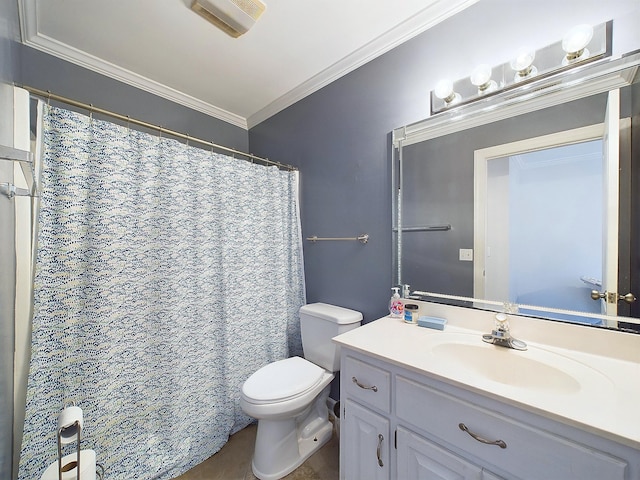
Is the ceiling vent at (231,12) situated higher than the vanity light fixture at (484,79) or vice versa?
the ceiling vent at (231,12)

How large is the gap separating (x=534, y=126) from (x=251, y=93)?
1.97 m

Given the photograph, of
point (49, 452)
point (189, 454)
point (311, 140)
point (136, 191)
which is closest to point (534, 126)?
point (311, 140)

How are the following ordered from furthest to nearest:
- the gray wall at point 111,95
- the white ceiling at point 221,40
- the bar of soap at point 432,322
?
the gray wall at point 111,95, the white ceiling at point 221,40, the bar of soap at point 432,322

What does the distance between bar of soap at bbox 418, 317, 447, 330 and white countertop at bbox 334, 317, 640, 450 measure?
24 mm

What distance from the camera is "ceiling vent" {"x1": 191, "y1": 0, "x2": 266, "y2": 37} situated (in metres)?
1.26

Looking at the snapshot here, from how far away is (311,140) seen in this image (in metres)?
1.98

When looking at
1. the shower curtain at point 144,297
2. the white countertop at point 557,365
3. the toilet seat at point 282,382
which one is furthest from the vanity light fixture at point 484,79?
the toilet seat at point 282,382

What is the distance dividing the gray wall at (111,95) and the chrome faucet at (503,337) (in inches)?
96.6

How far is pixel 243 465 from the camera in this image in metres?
1.42

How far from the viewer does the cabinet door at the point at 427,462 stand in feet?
2.50

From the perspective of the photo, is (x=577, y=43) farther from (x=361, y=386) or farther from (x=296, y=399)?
(x=296, y=399)

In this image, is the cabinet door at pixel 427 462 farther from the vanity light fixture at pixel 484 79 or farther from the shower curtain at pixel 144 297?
the vanity light fixture at pixel 484 79

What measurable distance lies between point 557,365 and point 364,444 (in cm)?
77

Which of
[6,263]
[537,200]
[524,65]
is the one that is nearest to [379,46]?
[524,65]
